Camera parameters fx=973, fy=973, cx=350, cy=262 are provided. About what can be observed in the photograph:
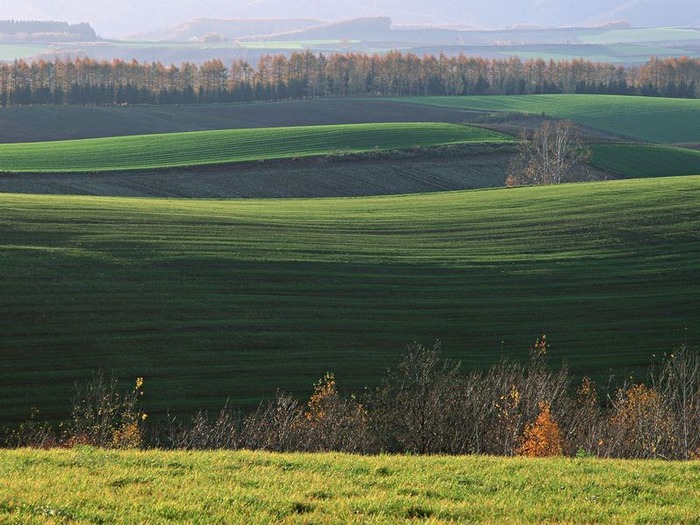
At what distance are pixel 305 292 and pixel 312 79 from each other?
12578 centimetres

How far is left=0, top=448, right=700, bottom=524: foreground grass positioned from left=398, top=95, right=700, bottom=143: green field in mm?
109861

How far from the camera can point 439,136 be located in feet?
314

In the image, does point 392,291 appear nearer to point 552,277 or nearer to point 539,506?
point 552,277

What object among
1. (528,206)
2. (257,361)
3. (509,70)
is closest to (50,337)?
(257,361)

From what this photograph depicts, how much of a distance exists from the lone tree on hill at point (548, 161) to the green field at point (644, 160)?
85.8 inches

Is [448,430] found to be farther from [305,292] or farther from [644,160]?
[644,160]

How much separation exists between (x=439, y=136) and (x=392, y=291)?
198 ft

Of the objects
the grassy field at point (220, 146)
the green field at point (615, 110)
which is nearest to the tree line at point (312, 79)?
the green field at point (615, 110)

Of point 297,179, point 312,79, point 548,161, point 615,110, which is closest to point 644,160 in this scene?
point 548,161

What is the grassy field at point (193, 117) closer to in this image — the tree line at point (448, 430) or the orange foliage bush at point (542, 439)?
the tree line at point (448, 430)

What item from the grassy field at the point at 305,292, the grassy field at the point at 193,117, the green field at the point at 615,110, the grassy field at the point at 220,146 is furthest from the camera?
the green field at the point at 615,110

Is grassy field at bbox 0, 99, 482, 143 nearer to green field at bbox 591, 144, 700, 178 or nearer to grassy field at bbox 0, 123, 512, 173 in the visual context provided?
grassy field at bbox 0, 123, 512, 173

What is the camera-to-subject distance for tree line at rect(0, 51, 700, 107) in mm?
134750

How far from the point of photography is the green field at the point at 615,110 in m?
122
